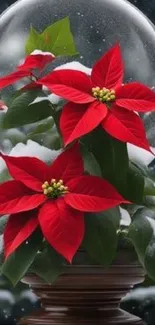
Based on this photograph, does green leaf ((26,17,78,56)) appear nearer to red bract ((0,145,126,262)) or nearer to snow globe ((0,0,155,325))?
snow globe ((0,0,155,325))

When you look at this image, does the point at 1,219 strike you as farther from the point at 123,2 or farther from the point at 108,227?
the point at 123,2

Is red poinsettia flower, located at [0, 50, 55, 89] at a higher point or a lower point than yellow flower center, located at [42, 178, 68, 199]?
higher

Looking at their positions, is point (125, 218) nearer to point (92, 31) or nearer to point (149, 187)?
point (149, 187)

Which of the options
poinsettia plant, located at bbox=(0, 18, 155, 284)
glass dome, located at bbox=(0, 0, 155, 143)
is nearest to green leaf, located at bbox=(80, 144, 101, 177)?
poinsettia plant, located at bbox=(0, 18, 155, 284)

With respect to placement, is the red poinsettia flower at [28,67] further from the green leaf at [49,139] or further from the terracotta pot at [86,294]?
the terracotta pot at [86,294]

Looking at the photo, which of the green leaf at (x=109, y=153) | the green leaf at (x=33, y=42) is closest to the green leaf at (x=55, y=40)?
the green leaf at (x=33, y=42)

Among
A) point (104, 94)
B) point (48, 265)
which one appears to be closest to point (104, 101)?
point (104, 94)
